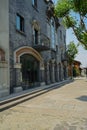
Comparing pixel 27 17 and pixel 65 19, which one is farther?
pixel 27 17

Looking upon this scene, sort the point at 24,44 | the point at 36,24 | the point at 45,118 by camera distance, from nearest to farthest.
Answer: the point at 45,118 → the point at 24,44 → the point at 36,24

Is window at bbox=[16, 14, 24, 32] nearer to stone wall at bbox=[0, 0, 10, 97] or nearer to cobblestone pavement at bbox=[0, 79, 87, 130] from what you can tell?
stone wall at bbox=[0, 0, 10, 97]

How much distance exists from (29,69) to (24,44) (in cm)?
268

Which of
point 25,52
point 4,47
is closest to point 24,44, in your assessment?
point 25,52

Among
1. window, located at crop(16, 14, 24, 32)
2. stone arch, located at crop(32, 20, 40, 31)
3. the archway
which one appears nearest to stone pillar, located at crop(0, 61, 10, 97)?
the archway

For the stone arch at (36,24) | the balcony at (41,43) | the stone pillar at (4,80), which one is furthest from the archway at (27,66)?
the stone arch at (36,24)

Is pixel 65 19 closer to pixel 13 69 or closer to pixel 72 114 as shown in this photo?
pixel 13 69

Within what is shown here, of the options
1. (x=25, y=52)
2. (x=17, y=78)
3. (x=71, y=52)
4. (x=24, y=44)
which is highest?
(x=71, y=52)

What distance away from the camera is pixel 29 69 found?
66.9 ft

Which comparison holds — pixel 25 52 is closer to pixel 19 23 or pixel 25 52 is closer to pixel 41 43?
pixel 19 23

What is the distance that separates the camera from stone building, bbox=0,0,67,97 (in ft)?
50.2

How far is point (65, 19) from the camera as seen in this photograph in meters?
17.5

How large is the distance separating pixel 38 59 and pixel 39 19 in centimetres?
420

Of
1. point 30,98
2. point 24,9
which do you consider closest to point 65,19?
point 24,9
